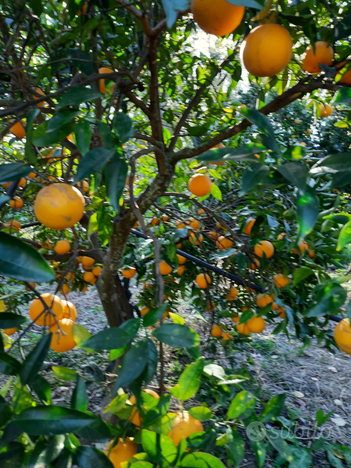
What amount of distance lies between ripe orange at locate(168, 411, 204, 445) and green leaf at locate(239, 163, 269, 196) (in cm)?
46

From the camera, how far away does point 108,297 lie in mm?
1588

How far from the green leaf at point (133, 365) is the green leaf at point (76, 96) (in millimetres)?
439

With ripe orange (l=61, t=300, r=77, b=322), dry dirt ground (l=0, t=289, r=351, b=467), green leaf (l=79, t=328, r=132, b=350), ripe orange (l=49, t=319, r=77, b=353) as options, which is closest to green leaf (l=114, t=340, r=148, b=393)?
green leaf (l=79, t=328, r=132, b=350)

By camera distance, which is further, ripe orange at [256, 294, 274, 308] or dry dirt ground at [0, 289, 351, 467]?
dry dirt ground at [0, 289, 351, 467]

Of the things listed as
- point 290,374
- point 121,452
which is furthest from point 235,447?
point 290,374

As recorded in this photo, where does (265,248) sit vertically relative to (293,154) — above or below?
below

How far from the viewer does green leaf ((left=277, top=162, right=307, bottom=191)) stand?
1.65 ft

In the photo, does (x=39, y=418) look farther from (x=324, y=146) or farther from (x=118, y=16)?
(x=324, y=146)

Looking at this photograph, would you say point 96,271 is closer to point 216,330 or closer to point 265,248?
point 216,330

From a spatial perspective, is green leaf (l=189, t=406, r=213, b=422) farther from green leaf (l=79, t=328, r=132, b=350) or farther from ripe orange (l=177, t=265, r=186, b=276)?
ripe orange (l=177, t=265, r=186, b=276)

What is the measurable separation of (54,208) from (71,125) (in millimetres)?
185

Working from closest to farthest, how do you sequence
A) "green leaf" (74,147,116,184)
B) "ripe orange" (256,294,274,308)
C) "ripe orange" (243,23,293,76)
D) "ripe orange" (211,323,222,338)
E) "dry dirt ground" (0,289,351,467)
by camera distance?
"green leaf" (74,147,116,184), "ripe orange" (243,23,293,76), "ripe orange" (256,294,274,308), "ripe orange" (211,323,222,338), "dry dirt ground" (0,289,351,467)

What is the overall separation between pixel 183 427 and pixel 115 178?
1.62 ft

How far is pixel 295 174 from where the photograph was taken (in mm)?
512
